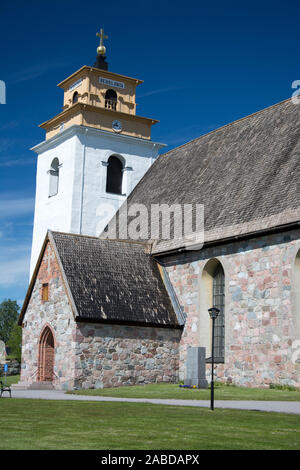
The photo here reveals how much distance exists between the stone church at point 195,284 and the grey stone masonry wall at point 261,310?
3 cm

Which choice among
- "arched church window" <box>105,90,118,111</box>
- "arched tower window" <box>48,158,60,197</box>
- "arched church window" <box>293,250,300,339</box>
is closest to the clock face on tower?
"arched church window" <box>105,90,118,111</box>

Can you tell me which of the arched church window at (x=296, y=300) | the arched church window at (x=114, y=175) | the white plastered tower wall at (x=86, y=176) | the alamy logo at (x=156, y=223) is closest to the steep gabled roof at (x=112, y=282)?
the alamy logo at (x=156, y=223)

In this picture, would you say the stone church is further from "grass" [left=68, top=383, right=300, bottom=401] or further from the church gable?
"grass" [left=68, top=383, right=300, bottom=401]

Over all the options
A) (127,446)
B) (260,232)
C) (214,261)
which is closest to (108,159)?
(214,261)

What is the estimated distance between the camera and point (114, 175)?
35.0 meters

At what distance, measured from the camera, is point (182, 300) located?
24.7 metres

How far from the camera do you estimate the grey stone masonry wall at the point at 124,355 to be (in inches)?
864

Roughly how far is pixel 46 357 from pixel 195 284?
6.67m

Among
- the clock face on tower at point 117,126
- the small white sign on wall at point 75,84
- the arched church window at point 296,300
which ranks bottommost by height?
the arched church window at point 296,300

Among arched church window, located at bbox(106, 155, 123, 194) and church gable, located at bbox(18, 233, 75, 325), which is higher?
arched church window, located at bbox(106, 155, 123, 194)

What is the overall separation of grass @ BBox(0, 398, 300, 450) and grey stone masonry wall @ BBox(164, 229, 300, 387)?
280 inches

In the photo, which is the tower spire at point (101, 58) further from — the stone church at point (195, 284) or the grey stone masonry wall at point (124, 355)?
the grey stone masonry wall at point (124, 355)

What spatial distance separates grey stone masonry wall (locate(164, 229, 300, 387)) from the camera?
19312 millimetres
